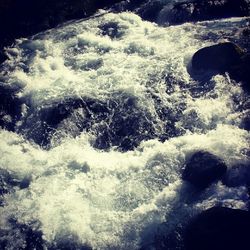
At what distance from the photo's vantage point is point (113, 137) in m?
8.48

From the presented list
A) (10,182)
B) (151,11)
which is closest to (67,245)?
(10,182)

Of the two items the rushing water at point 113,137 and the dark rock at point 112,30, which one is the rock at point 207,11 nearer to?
the rushing water at point 113,137

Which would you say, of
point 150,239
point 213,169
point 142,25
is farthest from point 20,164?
point 142,25

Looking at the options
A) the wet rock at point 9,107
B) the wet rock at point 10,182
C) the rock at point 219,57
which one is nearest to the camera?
the wet rock at point 10,182

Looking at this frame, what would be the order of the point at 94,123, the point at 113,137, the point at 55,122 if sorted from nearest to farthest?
the point at 113,137 < the point at 94,123 < the point at 55,122

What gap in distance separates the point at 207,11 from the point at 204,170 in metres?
6.87

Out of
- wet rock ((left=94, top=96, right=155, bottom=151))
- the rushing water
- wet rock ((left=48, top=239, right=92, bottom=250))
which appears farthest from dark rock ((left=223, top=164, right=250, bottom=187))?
wet rock ((left=48, top=239, right=92, bottom=250))

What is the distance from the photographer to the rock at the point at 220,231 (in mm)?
6207

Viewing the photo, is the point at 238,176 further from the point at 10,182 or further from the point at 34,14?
the point at 34,14

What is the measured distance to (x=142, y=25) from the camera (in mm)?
12516

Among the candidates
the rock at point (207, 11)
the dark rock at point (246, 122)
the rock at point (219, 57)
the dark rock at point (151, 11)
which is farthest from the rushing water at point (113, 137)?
the dark rock at point (151, 11)

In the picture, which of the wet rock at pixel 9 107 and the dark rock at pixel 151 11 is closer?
the wet rock at pixel 9 107

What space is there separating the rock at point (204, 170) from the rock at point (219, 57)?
10.3 ft

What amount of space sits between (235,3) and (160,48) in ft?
10.8
